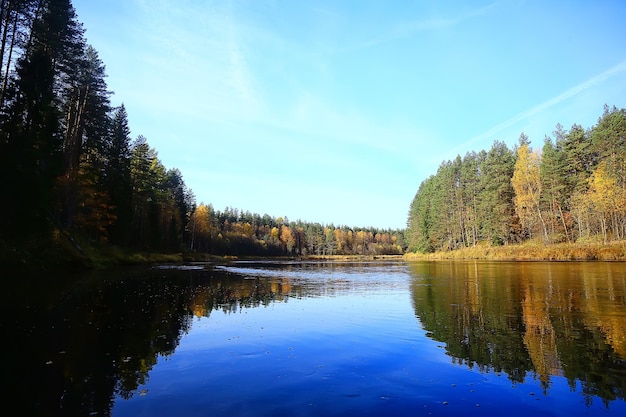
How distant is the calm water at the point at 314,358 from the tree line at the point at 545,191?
56.5 meters

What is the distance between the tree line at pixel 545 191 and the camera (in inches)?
2424

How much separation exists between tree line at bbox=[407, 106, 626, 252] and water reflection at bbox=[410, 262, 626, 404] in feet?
167

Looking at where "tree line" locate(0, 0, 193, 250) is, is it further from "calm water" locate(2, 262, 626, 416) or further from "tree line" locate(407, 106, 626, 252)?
"tree line" locate(407, 106, 626, 252)

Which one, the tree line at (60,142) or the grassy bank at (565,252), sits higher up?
the tree line at (60,142)

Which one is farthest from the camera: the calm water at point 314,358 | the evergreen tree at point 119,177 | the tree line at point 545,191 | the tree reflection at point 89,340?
the tree line at point 545,191

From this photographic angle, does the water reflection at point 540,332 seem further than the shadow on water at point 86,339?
Yes

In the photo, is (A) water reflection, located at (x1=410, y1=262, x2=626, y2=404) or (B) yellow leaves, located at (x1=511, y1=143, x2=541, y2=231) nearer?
(A) water reflection, located at (x1=410, y1=262, x2=626, y2=404)

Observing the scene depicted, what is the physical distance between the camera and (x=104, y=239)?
52406mm

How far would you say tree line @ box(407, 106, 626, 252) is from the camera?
202 feet

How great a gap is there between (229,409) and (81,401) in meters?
2.67

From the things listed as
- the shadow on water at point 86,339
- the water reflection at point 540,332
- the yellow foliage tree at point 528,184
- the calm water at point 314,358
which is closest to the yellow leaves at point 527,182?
the yellow foliage tree at point 528,184

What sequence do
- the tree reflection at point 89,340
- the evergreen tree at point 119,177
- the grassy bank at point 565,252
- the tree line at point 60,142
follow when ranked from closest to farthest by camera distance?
the tree reflection at point 89,340 < the tree line at point 60,142 < the grassy bank at point 565,252 < the evergreen tree at point 119,177

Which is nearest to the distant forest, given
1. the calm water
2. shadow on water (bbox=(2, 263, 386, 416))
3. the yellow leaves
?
shadow on water (bbox=(2, 263, 386, 416))

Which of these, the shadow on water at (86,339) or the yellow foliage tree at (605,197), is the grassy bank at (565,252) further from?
the shadow on water at (86,339)
